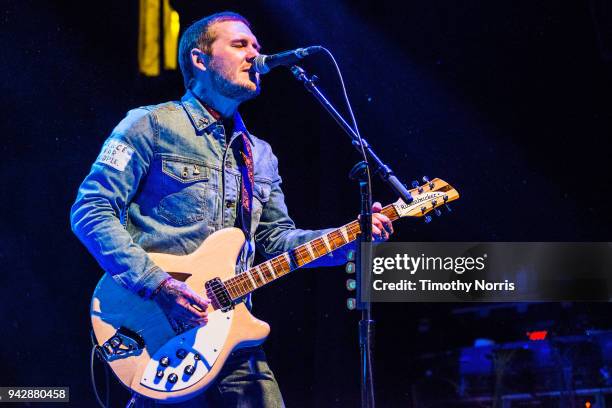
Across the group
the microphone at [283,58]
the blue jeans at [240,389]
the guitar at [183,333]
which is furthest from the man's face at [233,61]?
the blue jeans at [240,389]

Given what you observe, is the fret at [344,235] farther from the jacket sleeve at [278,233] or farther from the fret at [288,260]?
the fret at [288,260]

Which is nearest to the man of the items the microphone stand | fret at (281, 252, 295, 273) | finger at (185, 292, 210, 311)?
finger at (185, 292, 210, 311)

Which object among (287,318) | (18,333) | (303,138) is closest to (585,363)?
(287,318)

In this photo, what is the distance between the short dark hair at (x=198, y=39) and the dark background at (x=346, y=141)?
85cm

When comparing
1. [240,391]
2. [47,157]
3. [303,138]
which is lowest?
[240,391]

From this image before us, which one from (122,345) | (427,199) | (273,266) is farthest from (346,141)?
(122,345)

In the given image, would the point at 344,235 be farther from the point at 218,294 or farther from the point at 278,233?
the point at 218,294

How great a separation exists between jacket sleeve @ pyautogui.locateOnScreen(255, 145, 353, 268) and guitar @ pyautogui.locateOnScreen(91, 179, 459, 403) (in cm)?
30

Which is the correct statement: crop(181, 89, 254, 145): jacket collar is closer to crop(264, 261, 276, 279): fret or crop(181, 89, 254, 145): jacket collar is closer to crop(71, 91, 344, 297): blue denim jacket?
crop(71, 91, 344, 297): blue denim jacket

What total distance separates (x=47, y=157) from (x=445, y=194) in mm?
2166

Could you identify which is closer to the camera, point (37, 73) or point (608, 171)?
point (37, 73)

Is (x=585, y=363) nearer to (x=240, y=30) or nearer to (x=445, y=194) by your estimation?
(x=445, y=194)

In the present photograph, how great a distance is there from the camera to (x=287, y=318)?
397cm

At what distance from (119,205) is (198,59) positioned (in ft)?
2.70
